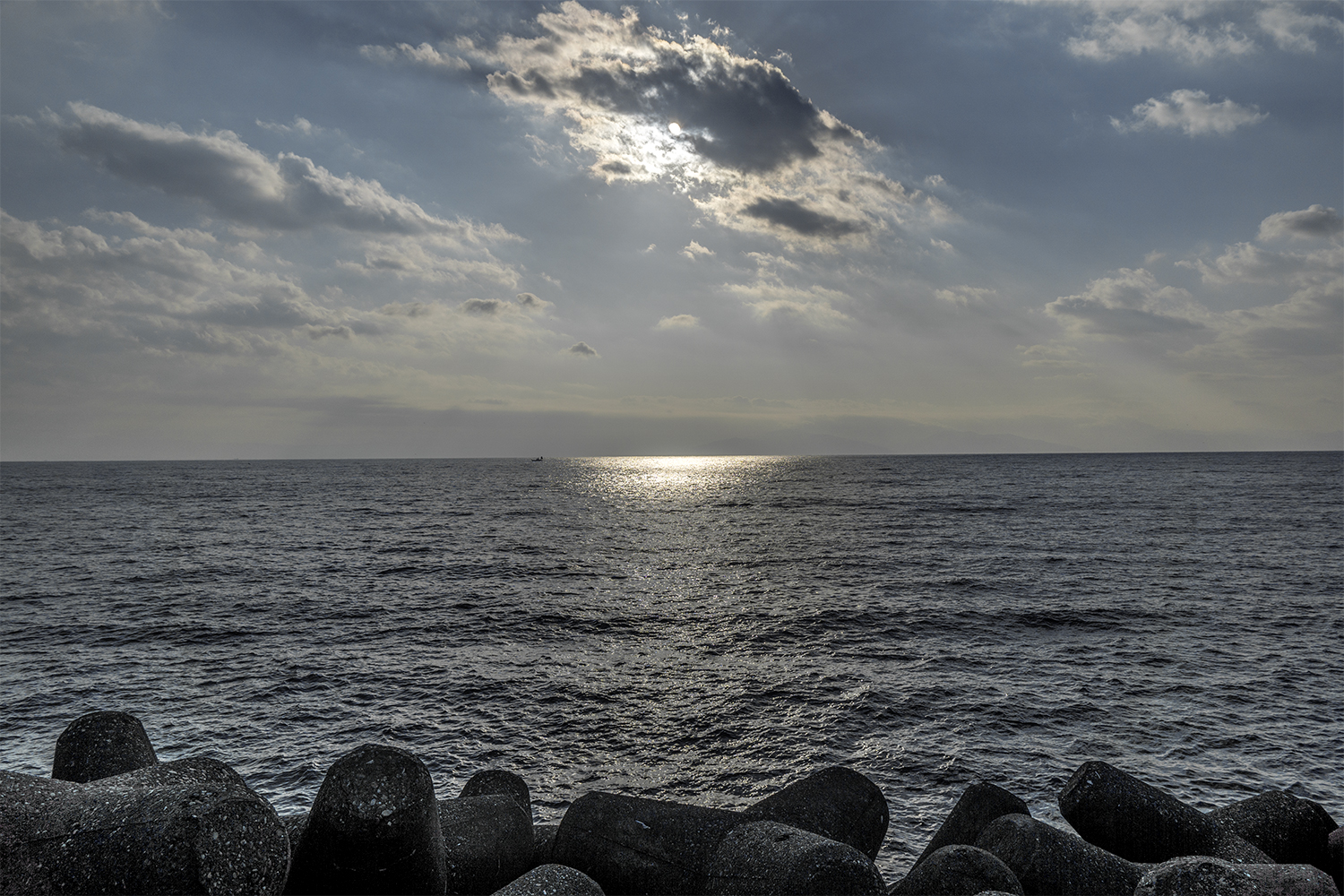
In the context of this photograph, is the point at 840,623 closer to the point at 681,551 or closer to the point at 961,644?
the point at 961,644

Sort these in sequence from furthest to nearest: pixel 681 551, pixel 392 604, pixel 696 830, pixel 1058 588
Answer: pixel 681 551 < pixel 1058 588 < pixel 392 604 < pixel 696 830

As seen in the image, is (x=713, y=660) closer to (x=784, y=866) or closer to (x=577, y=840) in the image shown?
(x=577, y=840)

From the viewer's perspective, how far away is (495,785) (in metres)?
9.45

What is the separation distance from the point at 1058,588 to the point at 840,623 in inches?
472

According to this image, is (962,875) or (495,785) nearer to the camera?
(962,875)

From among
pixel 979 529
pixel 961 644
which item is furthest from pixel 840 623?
pixel 979 529

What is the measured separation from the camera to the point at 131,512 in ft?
216

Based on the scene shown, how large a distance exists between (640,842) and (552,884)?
201 cm

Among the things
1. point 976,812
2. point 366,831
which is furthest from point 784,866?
point 976,812

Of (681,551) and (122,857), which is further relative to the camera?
(681,551)

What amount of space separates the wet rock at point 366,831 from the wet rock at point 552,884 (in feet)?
3.49

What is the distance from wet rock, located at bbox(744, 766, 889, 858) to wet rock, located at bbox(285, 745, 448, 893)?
3.81 meters

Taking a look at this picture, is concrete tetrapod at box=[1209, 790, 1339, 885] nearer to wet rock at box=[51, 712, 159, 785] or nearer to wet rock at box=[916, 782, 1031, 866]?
wet rock at box=[916, 782, 1031, 866]

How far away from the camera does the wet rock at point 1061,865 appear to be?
23.1 feet
